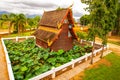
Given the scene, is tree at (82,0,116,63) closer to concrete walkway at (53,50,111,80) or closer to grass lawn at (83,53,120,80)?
concrete walkway at (53,50,111,80)

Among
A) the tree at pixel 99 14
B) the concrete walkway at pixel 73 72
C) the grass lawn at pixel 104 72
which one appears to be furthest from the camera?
the tree at pixel 99 14

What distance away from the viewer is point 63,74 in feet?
47.0

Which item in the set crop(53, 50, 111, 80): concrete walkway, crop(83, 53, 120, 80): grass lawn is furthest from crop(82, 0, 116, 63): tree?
crop(83, 53, 120, 80): grass lawn

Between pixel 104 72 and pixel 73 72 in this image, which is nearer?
pixel 73 72

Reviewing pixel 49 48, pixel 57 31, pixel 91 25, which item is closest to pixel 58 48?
pixel 49 48

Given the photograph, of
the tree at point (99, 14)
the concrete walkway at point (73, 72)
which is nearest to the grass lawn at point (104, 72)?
the concrete walkway at point (73, 72)

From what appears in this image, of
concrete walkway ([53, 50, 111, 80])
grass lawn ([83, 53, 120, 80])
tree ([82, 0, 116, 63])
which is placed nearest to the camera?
concrete walkway ([53, 50, 111, 80])

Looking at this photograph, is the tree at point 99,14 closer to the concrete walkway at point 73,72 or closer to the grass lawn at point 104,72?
the concrete walkway at point 73,72

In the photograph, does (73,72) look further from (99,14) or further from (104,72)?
(99,14)

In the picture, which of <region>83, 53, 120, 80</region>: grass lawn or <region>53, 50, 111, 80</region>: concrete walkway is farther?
<region>83, 53, 120, 80</region>: grass lawn

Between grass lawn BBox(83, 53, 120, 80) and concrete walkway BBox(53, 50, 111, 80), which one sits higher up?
concrete walkway BBox(53, 50, 111, 80)

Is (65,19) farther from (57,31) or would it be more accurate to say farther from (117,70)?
(117,70)

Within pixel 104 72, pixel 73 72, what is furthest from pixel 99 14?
pixel 73 72

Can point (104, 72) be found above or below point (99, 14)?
below
